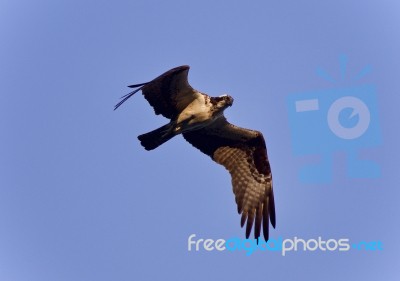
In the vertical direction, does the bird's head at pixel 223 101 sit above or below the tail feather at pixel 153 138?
above

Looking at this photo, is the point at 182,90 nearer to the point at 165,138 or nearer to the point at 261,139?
the point at 165,138

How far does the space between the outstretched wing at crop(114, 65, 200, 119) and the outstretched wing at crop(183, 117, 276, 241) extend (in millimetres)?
982

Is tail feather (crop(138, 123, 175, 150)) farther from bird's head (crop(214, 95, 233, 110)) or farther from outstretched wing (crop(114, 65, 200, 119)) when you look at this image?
bird's head (crop(214, 95, 233, 110))

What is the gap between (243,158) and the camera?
48.5ft

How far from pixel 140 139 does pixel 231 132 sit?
6.61 feet

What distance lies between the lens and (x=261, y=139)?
14570 mm

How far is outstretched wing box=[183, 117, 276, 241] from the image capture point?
14.4 m

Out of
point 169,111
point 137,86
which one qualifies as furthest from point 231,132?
point 137,86

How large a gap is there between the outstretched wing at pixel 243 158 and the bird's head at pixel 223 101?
842 mm

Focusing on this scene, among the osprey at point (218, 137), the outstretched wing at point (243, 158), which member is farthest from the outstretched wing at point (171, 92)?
the outstretched wing at point (243, 158)

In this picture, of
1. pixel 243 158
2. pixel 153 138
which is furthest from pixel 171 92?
pixel 243 158

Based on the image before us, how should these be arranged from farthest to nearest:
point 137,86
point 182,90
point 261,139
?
point 261,139 → point 182,90 → point 137,86

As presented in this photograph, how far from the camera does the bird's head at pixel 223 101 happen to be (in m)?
13.4

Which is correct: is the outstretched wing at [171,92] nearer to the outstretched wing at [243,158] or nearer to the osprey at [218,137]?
the osprey at [218,137]
